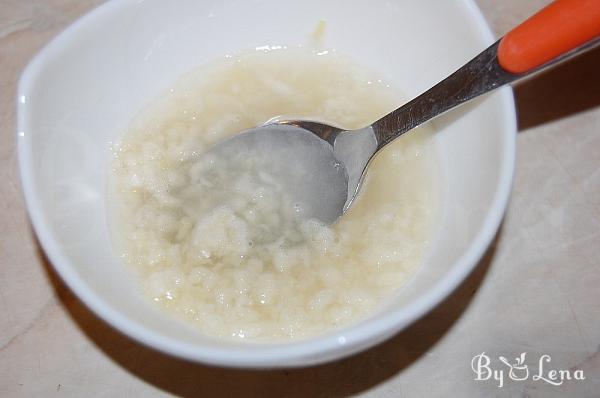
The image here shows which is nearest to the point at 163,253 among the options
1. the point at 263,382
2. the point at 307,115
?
the point at 263,382

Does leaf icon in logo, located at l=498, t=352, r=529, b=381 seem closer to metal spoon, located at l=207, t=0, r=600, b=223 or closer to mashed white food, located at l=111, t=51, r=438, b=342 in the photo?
mashed white food, located at l=111, t=51, r=438, b=342

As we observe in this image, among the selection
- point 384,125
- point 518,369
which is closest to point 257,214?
point 384,125

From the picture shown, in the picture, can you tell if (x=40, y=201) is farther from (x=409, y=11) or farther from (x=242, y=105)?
(x=409, y=11)

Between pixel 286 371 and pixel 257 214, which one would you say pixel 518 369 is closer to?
pixel 286 371

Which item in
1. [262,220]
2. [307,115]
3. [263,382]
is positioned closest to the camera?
[263,382]

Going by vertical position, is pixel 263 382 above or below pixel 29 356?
below

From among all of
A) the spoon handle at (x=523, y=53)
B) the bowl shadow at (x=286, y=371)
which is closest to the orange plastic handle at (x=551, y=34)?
the spoon handle at (x=523, y=53)

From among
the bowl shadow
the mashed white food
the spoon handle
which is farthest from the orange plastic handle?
the bowl shadow
